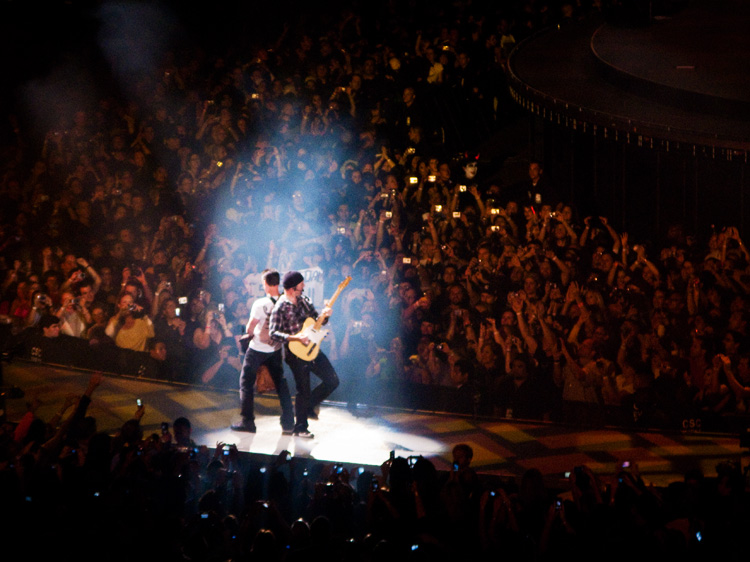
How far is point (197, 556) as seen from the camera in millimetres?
4578

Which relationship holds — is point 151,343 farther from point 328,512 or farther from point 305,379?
point 328,512

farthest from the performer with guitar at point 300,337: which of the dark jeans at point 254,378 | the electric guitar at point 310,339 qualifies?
the dark jeans at point 254,378

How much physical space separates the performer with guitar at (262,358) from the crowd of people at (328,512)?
2072 mm

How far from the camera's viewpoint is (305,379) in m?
8.46

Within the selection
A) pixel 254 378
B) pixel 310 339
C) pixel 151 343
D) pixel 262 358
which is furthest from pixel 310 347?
pixel 151 343

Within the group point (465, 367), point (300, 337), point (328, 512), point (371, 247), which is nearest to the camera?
point (328, 512)

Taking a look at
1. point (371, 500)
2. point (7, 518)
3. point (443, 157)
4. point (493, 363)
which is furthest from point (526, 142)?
point (7, 518)

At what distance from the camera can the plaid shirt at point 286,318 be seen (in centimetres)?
822

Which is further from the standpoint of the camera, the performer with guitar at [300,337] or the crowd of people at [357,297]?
the performer with guitar at [300,337]

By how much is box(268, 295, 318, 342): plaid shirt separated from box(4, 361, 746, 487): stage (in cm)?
108

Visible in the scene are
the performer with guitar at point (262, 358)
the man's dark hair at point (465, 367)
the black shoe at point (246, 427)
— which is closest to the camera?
the performer with guitar at point (262, 358)

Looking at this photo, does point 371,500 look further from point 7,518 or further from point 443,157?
point 443,157

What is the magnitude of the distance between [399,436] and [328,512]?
3279 millimetres

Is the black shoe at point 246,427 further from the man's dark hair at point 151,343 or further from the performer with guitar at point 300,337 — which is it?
the man's dark hair at point 151,343
